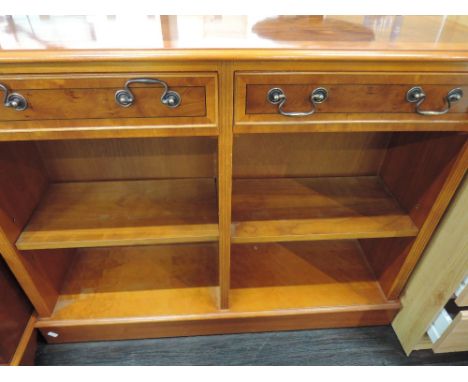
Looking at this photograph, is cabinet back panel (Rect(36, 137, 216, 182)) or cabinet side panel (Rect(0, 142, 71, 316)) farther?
cabinet back panel (Rect(36, 137, 216, 182))

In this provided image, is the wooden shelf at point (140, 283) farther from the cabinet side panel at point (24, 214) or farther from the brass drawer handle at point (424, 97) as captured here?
the brass drawer handle at point (424, 97)

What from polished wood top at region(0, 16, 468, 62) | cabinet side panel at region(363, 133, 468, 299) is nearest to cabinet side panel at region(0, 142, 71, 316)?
polished wood top at region(0, 16, 468, 62)

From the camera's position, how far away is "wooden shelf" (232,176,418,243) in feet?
3.09

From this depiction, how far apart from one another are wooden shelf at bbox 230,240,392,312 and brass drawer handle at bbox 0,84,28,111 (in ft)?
2.60

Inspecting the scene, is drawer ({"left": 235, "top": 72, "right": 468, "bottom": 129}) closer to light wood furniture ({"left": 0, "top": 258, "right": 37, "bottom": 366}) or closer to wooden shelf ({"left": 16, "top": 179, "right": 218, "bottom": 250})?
wooden shelf ({"left": 16, "top": 179, "right": 218, "bottom": 250})

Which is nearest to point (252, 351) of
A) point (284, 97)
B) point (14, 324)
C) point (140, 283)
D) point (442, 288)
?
point (140, 283)

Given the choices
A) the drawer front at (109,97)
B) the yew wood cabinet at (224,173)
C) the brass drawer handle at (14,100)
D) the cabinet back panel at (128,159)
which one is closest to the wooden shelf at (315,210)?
the yew wood cabinet at (224,173)

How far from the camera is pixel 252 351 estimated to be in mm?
1103

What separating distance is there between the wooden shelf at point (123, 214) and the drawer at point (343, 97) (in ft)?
A: 1.25

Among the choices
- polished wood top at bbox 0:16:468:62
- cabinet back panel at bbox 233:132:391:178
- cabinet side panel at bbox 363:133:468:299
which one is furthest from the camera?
cabinet back panel at bbox 233:132:391:178

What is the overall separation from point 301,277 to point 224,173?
597 millimetres

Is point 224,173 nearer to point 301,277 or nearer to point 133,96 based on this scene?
point 133,96

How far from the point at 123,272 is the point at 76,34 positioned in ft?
2.60

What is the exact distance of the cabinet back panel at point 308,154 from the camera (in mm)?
1069
